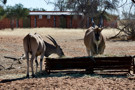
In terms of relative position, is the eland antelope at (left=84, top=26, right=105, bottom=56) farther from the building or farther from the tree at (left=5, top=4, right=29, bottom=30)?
the building

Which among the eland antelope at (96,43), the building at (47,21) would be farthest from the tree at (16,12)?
the eland antelope at (96,43)

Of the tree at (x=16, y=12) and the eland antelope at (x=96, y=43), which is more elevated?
the tree at (x=16, y=12)

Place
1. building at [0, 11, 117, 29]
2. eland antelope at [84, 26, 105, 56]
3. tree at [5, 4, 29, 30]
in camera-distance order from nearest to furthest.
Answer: eland antelope at [84, 26, 105, 56], tree at [5, 4, 29, 30], building at [0, 11, 117, 29]

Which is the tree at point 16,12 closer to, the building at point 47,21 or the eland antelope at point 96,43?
the building at point 47,21

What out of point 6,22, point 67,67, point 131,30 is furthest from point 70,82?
point 6,22

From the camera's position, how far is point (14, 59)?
1108cm

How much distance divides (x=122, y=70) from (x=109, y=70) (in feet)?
1.33

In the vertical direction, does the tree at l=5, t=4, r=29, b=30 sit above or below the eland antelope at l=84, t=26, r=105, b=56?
above

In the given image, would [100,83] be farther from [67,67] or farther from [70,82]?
[67,67]

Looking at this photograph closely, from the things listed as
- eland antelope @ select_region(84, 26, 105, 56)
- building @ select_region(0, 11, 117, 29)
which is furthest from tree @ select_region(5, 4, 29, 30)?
eland antelope @ select_region(84, 26, 105, 56)

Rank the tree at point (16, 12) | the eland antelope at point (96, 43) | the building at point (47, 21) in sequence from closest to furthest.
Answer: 1. the eland antelope at point (96, 43)
2. the tree at point (16, 12)
3. the building at point (47, 21)

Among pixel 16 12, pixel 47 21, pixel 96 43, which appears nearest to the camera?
pixel 96 43

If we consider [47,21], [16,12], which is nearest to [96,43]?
[16,12]

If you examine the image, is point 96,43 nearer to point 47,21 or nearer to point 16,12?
point 16,12
